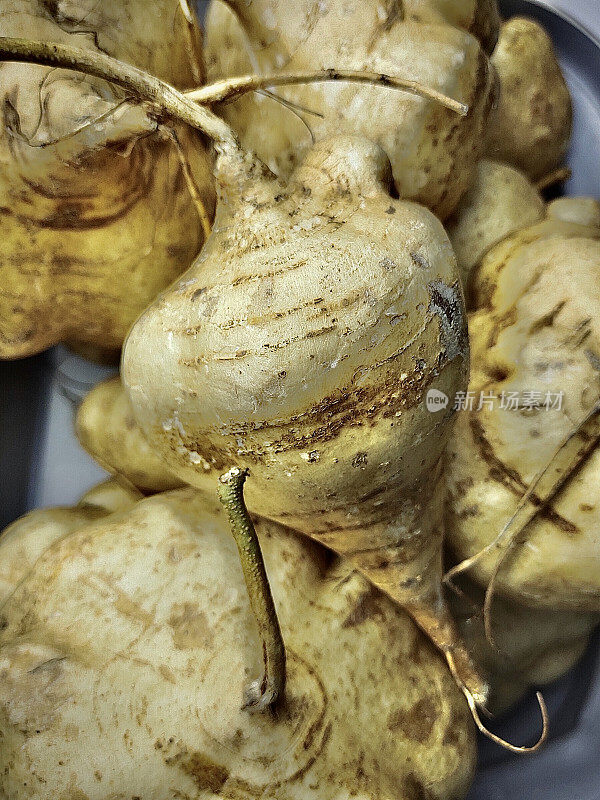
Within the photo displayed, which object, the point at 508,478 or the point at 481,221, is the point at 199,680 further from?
the point at 481,221

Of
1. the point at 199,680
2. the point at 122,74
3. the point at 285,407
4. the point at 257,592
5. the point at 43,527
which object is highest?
the point at 122,74

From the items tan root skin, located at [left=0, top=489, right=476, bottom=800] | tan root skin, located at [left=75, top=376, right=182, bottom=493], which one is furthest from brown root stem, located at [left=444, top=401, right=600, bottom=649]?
tan root skin, located at [left=75, top=376, right=182, bottom=493]

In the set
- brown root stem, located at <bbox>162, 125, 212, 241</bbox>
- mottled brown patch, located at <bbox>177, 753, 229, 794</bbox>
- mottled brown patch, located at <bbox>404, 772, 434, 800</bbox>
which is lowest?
mottled brown patch, located at <bbox>404, 772, 434, 800</bbox>


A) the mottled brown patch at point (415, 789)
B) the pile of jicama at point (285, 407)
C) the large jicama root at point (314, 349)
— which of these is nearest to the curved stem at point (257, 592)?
the pile of jicama at point (285, 407)

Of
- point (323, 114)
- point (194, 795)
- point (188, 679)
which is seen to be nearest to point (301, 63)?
point (323, 114)

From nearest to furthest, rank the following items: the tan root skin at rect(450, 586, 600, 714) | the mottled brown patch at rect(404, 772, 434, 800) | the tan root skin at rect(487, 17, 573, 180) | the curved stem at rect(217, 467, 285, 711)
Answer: the curved stem at rect(217, 467, 285, 711), the mottled brown patch at rect(404, 772, 434, 800), the tan root skin at rect(450, 586, 600, 714), the tan root skin at rect(487, 17, 573, 180)

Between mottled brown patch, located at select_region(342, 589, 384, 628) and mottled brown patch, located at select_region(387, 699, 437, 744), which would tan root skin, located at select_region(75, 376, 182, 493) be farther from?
mottled brown patch, located at select_region(387, 699, 437, 744)

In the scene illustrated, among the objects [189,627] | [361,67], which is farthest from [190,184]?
[189,627]

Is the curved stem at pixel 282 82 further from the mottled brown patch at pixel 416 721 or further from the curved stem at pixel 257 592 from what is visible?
the mottled brown patch at pixel 416 721
